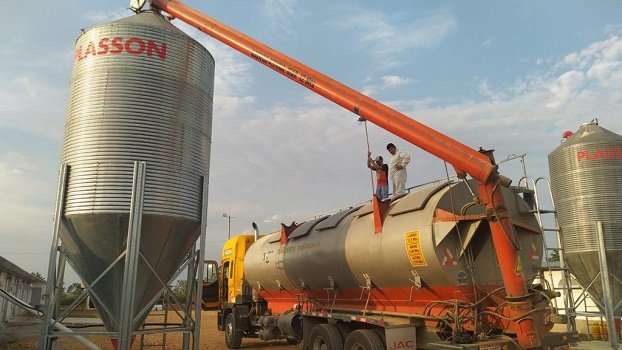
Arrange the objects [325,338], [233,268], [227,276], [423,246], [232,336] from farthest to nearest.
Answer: [227,276] → [233,268] → [232,336] → [325,338] → [423,246]

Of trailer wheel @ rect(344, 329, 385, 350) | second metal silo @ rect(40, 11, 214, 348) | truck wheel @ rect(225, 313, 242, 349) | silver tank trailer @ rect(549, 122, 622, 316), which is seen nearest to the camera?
second metal silo @ rect(40, 11, 214, 348)

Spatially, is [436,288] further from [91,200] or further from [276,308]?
[276,308]

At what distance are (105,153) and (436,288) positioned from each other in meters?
5.97

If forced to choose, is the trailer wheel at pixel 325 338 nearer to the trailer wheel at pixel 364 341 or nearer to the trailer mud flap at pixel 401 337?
the trailer wheel at pixel 364 341

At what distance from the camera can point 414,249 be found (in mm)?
8117

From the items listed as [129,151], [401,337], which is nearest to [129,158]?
[129,151]

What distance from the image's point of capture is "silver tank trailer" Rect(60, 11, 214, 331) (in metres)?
7.42

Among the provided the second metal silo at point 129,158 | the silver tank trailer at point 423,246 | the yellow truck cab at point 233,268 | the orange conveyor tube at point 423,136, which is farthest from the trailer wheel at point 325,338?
the yellow truck cab at point 233,268

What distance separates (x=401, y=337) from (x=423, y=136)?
11.5 feet

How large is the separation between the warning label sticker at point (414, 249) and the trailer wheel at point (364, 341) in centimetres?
165

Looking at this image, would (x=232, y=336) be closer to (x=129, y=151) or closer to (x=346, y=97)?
(x=129, y=151)

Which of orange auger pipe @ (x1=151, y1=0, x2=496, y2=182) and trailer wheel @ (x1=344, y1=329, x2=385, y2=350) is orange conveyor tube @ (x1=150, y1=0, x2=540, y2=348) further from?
trailer wheel @ (x1=344, y1=329, x2=385, y2=350)

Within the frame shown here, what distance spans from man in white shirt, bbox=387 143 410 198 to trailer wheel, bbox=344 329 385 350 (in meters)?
→ 3.48

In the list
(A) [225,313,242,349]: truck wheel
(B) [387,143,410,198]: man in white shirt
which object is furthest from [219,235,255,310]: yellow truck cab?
(B) [387,143,410,198]: man in white shirt
